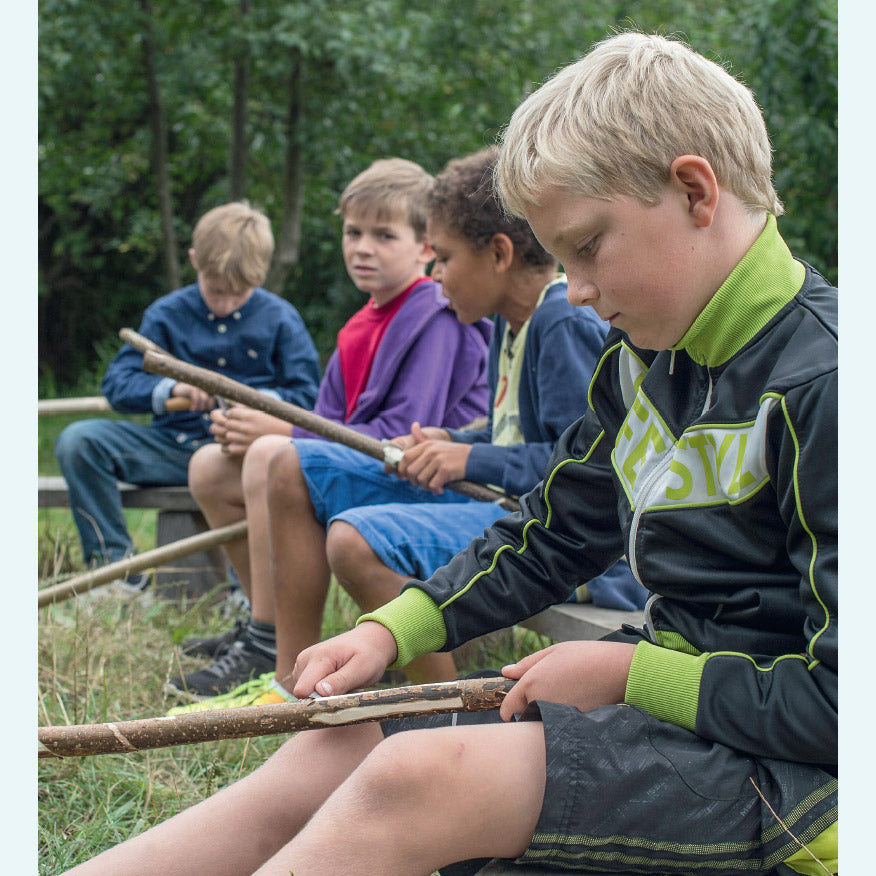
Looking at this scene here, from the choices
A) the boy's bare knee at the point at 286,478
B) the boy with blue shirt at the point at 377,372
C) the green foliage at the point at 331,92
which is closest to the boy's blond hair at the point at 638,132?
the boy's bare knee at the point at 286,478

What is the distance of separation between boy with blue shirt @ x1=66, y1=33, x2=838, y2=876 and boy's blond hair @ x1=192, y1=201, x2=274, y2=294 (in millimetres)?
2729

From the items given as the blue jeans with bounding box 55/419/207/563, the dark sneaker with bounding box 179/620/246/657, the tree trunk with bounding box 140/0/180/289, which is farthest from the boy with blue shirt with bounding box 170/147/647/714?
the tree trunk with bounding box 140/0/180/289

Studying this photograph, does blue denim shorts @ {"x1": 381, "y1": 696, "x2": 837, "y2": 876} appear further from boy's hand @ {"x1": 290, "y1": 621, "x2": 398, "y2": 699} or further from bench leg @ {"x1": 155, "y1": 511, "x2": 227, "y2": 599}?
bench leg @ {"x1": 155, "y1": 511, "x2": 227, "y2": 599}

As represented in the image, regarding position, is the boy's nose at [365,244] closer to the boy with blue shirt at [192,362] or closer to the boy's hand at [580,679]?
the boy with blue shirt at [192,362]

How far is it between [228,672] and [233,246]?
1.81m

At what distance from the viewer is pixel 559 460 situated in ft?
5.39

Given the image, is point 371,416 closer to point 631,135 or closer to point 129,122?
point 631,135

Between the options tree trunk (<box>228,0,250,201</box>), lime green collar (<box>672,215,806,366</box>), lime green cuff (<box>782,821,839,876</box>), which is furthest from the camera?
tree trunk (<box>228,0,250,201</box>)

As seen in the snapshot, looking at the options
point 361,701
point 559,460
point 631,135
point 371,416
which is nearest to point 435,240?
point 371,416

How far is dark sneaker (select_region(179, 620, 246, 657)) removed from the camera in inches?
124

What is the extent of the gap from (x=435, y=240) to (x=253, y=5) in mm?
5545

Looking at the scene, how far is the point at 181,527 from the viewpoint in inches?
161

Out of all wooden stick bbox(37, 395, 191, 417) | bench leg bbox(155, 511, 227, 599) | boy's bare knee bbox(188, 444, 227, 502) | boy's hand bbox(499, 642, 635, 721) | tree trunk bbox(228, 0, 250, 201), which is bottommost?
bench leg bbox(155, 511, 227, 599)

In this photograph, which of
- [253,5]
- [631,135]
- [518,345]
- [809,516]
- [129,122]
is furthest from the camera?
[129,122]
